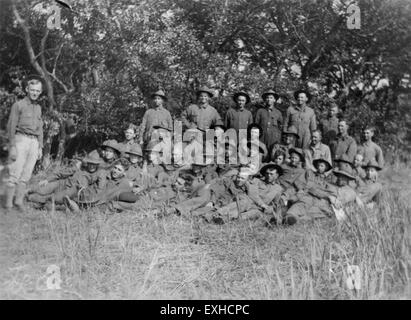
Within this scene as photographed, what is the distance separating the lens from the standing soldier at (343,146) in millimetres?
8320

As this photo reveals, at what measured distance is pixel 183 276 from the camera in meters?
4.37

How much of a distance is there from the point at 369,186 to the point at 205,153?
2.48 metres

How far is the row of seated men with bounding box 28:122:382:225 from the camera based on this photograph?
20.6 ft

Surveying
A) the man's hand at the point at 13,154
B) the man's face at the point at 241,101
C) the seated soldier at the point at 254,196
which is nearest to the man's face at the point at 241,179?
the seated soldier at the point at 254,196

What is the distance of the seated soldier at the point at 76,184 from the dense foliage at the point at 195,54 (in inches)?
94.9

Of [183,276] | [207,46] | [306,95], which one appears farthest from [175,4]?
[183,276]

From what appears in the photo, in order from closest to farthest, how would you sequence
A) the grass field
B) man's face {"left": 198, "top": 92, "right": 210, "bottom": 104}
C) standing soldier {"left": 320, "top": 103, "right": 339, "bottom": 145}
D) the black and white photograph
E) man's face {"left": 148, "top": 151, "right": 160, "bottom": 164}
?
the grass field → the black and white photograph → man's face {"left": 148, "top": 151, "right": 160, "bottom": 164} → man's face {"left": 198, "top": 92, "right": 210, "bottom": 104} → standing soldier {"left": 320, "top": 103, "right": 339, "bottom": 145}

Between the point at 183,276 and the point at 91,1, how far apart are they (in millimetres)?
6394

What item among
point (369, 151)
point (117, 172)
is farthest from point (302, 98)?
point (117, 172)

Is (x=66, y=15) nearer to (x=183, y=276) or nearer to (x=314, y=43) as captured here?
(x=314, y=43)

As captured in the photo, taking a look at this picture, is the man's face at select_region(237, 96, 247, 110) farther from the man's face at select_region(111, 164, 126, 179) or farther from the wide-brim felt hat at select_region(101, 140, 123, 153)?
the man's face at select_region(111, 164, 126, 179)

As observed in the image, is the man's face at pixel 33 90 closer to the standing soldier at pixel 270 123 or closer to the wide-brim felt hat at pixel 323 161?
the standing soldier at pixel 270 123

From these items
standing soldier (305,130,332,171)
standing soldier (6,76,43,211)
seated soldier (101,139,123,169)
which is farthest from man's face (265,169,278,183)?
standing soldier (6,76,43,211)

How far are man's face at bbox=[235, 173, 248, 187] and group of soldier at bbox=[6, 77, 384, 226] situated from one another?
15mm
